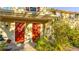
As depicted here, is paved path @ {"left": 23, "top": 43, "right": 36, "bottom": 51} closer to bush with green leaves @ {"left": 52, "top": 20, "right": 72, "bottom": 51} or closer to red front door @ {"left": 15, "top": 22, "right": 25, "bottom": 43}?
red front door @ {"left": 15, "top": 22, "right": 25, "bottom": 43}

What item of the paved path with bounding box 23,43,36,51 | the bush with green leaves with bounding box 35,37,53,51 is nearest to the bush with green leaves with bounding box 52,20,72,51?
the bush with green leaves with bounding box 35,37,53,51

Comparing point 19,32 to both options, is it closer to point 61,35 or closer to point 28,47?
point 28,47

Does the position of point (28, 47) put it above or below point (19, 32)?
below

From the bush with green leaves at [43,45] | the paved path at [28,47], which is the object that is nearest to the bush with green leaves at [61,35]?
the bush with green leaves at [43,45]

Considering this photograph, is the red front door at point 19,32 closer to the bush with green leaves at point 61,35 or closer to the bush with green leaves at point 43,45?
the bush with green leaves at point 43,45

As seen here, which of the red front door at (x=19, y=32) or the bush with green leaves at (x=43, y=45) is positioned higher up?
the red front door at (x=19, y=32)

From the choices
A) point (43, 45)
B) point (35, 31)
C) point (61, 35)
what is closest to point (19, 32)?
point (35, 31)
